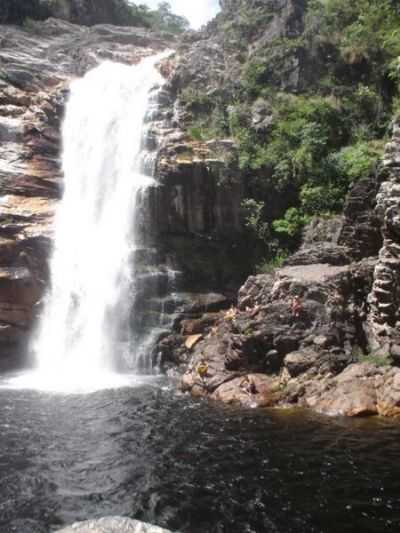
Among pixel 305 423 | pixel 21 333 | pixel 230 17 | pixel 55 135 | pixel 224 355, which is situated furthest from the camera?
pixel 230 17

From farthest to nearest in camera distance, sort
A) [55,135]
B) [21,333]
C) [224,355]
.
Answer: [55,135] → [21,333] → [224,355]

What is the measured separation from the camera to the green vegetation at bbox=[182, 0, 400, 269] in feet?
81.2

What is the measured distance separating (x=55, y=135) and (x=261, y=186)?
46.5 feet

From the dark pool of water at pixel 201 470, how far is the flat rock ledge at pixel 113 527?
1.84 m

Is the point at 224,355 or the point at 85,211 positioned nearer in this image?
the point at 224,355

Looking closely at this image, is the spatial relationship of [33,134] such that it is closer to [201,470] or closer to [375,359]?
[375,359]

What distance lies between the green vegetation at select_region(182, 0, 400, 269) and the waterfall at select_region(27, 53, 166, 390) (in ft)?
15.5

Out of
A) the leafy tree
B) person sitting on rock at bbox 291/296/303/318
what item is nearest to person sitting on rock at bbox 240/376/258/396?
person sitting on rock at bbox 291/296/303/318

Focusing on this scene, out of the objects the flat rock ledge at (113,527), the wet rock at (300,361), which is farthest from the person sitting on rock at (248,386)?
the flat rock ledge at (113,527)

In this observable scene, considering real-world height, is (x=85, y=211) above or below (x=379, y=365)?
above

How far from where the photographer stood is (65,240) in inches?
1017

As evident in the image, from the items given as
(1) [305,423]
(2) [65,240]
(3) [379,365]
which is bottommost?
(1) [305,423]

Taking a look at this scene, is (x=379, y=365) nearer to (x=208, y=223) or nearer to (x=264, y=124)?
(x=208, y=223)

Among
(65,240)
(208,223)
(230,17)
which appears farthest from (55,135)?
(230,17)
